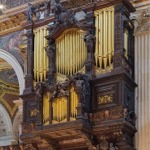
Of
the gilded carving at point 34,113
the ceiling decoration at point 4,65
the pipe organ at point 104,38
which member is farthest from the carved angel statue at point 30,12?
the ceiling decoration at point 4,65

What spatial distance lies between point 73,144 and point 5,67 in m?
4.52

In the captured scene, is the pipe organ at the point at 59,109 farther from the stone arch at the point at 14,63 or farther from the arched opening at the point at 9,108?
the arched opening at the point at 9,108

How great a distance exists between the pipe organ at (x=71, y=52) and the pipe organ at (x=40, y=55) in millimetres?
368

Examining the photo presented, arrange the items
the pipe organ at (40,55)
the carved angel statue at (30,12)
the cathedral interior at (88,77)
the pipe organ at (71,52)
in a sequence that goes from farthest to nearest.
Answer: the carved angel statue at (30,12) < the pipe organ at (40,55) < the pipe organ at (71,52) < the cathedral interior at (88,77)

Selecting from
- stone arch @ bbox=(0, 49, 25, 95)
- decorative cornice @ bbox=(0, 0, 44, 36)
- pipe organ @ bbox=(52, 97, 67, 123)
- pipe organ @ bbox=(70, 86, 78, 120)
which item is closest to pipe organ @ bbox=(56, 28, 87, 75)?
pipe organ @ bbox=(70, 86, 78, 120)

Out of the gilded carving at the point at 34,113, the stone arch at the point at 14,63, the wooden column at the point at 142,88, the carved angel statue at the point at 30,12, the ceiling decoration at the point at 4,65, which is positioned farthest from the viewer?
the ceiling decoration at the point at 4,65

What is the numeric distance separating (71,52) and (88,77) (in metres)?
0.68

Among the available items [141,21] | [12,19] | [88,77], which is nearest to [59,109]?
[88,77]

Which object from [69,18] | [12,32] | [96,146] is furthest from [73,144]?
[12,32]

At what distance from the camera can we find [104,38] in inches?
402

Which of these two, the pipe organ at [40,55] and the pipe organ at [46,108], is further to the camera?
the pipe organ at [40,55]

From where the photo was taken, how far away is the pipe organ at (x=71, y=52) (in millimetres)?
10398

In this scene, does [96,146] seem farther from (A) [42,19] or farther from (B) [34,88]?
(A) [42,19]

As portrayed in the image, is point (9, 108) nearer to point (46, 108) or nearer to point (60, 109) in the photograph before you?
point (46, 108)
